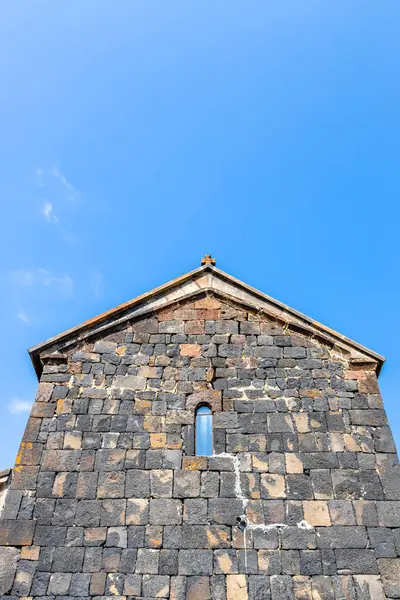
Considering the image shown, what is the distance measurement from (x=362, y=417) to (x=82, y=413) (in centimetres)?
363

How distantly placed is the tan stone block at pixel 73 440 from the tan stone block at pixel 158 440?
89 centimetres

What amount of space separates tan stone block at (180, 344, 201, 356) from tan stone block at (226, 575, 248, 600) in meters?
2.76

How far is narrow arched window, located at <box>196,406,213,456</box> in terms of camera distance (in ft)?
18.7

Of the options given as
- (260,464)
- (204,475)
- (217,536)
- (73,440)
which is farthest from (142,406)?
(217,536)

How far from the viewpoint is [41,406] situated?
595 cm

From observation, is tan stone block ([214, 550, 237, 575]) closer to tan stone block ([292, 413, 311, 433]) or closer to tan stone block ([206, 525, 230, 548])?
tan stone block ([206, 525, 230, 548])

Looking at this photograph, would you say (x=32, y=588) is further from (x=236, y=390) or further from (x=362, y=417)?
(x=362, y=417)

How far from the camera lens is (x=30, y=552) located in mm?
4969

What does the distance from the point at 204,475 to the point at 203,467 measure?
0.31ft

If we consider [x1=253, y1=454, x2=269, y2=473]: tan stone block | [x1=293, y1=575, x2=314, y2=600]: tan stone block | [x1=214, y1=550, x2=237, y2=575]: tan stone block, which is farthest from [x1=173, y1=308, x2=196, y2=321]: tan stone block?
[x1=293, y1=575, x2=314, y2=600]: tan stone block

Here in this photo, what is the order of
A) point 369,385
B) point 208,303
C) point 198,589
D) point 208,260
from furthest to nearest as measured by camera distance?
point 208,260, point 208,303, point 369,385, point 198,589

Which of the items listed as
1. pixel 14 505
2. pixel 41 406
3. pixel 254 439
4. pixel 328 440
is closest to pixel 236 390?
pixel 254 439

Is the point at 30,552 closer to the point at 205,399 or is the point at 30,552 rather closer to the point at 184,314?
the point at 205,399

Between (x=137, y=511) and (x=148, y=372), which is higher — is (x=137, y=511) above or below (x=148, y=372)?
below
